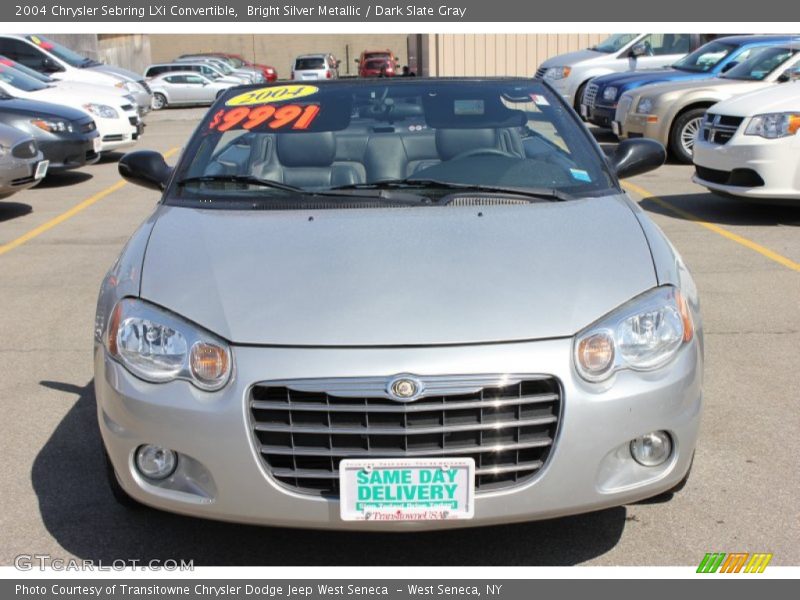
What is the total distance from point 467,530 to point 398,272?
96 cm

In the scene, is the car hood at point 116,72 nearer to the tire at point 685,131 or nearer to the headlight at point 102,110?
the headlight at point 102,110

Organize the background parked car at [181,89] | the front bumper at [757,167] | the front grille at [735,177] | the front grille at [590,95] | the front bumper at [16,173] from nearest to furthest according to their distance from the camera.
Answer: the front bumper at [757,167] → the front grille at [735,177] → the front bumper at [16,173] → the front grille at [590,95] → the background parked car at [181,89]

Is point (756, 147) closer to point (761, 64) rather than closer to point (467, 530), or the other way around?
point (761, 64)

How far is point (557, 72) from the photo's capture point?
20.2 m

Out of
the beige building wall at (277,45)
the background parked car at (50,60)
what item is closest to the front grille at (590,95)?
the background parked car at (50,60)

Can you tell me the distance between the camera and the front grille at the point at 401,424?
3053mm

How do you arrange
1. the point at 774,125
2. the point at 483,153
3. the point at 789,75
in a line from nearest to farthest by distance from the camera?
1. the point at 483,153
2. the point at 774,125
3. the point at 789,75

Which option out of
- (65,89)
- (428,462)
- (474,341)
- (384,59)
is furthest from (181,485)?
(384,59)

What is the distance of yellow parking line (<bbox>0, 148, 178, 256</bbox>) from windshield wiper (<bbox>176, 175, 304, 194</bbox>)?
5117mm

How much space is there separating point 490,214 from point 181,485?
151 centimetres

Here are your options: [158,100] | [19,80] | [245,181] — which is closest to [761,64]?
[19,80]

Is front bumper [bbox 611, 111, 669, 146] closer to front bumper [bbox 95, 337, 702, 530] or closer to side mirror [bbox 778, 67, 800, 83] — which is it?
side mirror [bbox 778, 67, 800, 83]

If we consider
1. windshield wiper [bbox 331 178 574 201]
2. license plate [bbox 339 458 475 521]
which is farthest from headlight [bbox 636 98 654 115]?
license plate [bbox 339 458 475 521]

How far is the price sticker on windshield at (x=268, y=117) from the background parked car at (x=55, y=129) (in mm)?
8455
